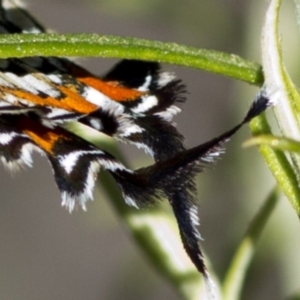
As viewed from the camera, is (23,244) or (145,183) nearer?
(145,183)

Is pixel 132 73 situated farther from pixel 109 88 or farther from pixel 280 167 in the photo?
pixel 280 167

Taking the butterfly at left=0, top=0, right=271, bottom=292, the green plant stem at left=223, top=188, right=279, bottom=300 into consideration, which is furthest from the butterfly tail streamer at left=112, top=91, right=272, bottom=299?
the green plant stem at left=223, top=188, right=279, bottom=300

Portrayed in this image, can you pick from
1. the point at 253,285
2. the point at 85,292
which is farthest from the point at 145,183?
the point at 85,292

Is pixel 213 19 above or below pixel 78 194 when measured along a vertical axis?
above

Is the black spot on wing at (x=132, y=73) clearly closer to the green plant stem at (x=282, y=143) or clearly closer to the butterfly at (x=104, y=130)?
the butterfly at (x=104, y=130)

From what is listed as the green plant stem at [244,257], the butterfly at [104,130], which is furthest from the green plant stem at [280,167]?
the green plant stem at [244,257]

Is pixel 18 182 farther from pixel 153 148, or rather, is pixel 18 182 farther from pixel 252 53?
pixel 153 148
